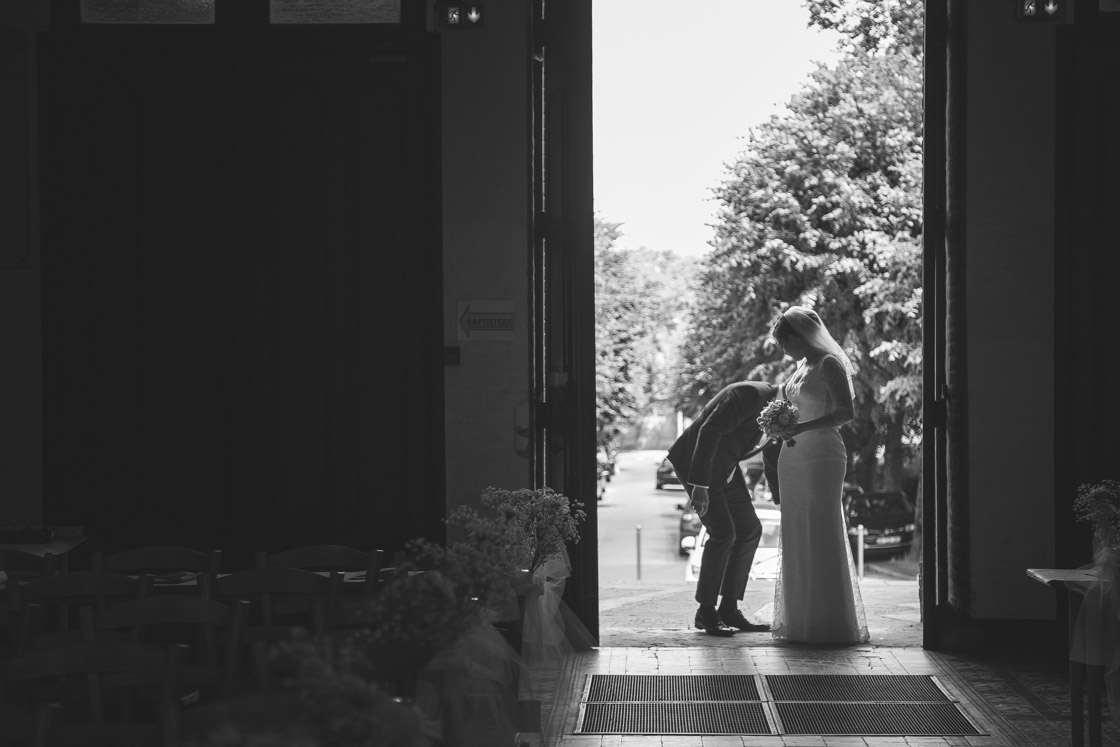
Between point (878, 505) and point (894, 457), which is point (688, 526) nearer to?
point (894, 457)

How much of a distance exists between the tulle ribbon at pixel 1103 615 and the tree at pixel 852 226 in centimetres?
1437

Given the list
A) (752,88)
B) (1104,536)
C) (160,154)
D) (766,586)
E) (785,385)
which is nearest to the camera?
(1104,536)

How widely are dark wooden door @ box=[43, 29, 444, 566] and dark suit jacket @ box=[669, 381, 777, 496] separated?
1624 mm

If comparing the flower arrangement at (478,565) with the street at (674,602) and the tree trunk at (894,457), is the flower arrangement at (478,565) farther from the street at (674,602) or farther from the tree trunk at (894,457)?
the tree trunk at (894,457)

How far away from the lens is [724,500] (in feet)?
24.7

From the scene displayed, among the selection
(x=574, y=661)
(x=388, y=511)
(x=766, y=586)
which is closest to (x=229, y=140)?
(x=388, y=511)

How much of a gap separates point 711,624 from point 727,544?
50 centimetres

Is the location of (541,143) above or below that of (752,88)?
below

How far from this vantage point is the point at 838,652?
21.9 feet

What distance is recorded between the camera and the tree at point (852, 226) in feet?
61.1

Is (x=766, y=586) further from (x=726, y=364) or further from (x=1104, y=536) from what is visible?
(x=726, y=364)

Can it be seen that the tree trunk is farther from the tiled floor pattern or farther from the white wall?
the tiled floor pattern

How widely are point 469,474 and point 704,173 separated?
49.6 feet

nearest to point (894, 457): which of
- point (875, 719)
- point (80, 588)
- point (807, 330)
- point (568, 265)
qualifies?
point (807, 330)
